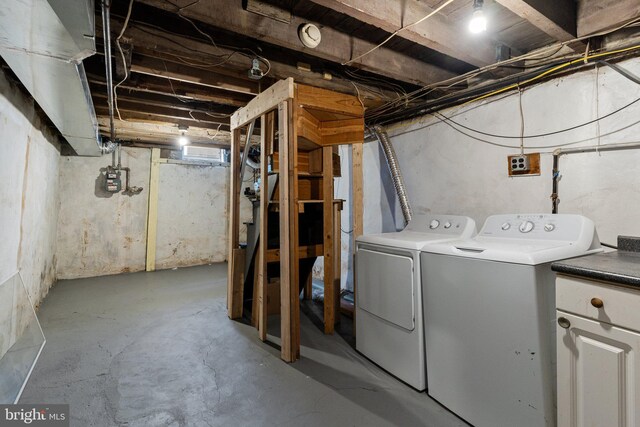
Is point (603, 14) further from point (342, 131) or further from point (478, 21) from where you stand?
point (342, 131)

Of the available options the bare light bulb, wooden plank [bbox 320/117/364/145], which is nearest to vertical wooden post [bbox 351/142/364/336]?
wooden plank [bbox 320/117/364/145]

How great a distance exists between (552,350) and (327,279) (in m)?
1.69

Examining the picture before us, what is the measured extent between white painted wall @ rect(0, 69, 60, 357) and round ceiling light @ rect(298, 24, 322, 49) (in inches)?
78.8

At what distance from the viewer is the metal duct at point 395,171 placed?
2.86 metres

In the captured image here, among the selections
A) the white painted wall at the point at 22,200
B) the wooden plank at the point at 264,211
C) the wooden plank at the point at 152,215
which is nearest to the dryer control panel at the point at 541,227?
the wooden plank at the point at 264,211

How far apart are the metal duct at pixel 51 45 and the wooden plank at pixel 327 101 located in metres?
1.21

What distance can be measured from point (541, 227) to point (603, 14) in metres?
1.28

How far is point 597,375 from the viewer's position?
42.8 inches

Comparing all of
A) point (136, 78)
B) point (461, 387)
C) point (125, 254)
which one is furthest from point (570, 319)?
point (125, 254)

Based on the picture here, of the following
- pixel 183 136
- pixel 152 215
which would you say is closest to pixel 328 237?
pixel 183 136

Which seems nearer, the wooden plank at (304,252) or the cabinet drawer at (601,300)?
the cabinet drawer at (601,300)

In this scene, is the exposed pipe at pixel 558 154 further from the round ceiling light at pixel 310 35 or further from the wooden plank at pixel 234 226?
the wooden plank at pixel 234 226

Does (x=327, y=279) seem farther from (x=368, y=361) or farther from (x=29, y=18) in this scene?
(x=29, y=18)

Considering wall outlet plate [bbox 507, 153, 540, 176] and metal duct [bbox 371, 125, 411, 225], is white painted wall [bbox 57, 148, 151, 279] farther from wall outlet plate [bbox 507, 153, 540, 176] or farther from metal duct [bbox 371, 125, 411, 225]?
wall outlet plate [bbox 507, 153, 540, 176]
